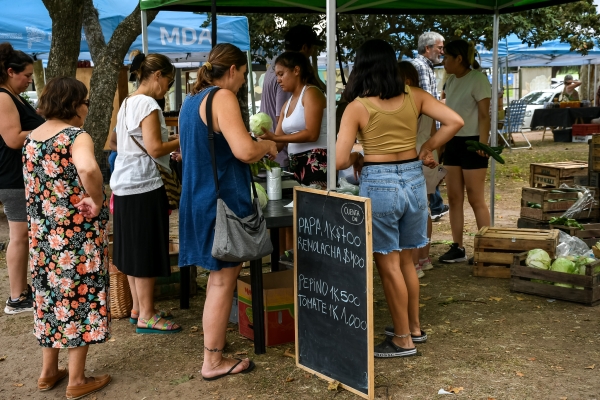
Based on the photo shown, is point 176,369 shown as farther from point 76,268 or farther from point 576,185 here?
point 576,185

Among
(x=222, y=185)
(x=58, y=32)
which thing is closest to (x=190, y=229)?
(x=222, y=185)

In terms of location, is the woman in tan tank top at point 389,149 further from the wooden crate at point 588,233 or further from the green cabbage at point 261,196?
the wooden crate at point 588,233

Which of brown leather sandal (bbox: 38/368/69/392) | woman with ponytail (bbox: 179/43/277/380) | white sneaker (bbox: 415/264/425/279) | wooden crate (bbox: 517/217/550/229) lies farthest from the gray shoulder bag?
wooden crate (bbox: 517/217/550/229)

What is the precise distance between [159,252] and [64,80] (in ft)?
4.45

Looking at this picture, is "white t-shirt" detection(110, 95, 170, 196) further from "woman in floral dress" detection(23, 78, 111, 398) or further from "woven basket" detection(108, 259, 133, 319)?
"woven basket" detection(108, 259, 133, 319)

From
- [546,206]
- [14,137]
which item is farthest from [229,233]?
[546,206]

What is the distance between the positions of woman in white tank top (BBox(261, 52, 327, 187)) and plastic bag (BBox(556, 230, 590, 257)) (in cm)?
224

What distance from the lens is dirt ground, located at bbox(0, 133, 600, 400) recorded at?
3721 millimetres

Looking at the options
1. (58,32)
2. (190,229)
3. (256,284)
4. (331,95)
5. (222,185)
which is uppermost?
(58,32)

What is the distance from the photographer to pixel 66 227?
11.6ft

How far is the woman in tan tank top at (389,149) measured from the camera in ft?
12.5

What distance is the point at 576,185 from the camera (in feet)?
23.5

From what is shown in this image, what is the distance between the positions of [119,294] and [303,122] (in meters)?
1.80

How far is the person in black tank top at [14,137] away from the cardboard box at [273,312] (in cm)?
176
